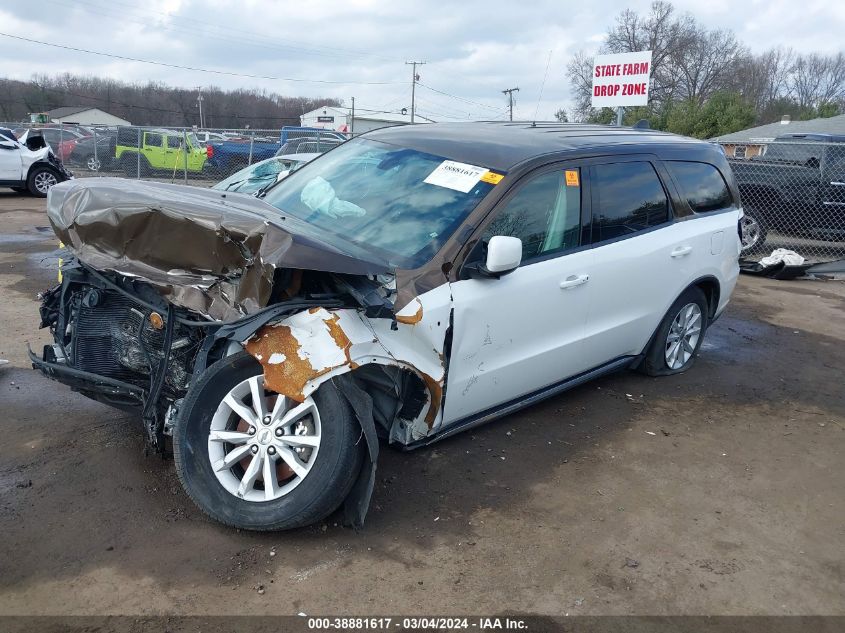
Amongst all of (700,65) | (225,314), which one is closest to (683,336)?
(225,314)

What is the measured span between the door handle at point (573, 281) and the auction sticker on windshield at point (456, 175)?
786mm

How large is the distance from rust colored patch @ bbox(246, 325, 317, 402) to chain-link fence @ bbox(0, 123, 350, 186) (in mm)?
18039

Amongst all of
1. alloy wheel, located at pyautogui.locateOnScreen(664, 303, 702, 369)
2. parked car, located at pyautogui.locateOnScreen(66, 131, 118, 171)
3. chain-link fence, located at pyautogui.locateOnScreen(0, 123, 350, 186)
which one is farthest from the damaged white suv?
parked car, located at pyautogui.locateOnScreen(66, 131, 118, 171)

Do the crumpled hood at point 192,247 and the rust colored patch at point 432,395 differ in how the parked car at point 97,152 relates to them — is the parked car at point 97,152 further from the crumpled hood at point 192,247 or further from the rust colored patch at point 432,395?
the rust colored patch at point 432,395

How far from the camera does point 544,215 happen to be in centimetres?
406

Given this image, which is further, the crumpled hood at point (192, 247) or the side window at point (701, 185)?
the side window at point (701, 185)

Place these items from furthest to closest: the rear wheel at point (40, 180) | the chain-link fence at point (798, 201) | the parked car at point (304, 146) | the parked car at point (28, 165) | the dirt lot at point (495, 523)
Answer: the parked car at point (304, 146)
the rear wheel at point (40, 180)
the parked car at point (28, 165)
the chain-link fence at point (798, 201)
the dirt lot at point (495, 523)

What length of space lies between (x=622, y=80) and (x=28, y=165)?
43.3 ft

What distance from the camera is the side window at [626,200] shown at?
173 inches

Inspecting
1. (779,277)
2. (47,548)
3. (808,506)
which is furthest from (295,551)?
(779,277)

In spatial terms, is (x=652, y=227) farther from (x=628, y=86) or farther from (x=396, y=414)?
(x=628, y=86)

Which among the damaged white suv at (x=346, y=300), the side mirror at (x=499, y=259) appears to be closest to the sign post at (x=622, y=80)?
the damaged white suv at (x=346, y=300)

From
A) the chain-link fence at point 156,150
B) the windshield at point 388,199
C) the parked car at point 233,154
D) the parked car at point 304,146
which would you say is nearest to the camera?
the windshield at point 388,199

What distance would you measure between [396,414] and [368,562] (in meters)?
0.75
